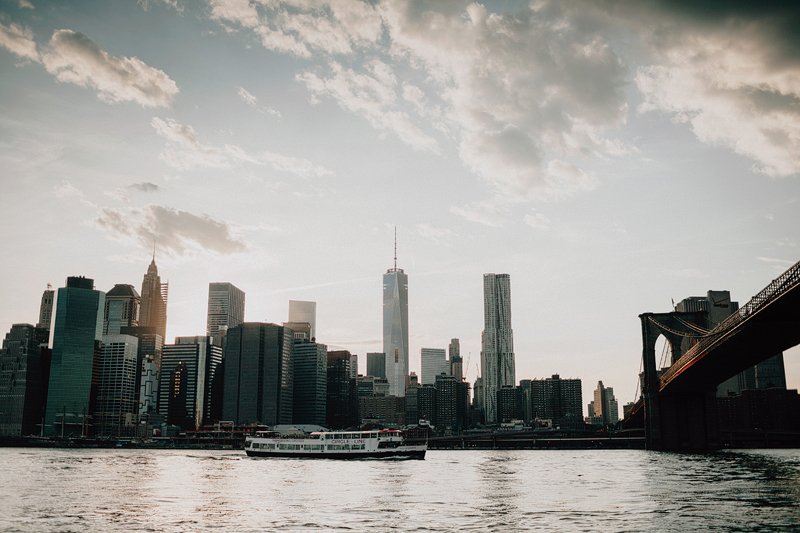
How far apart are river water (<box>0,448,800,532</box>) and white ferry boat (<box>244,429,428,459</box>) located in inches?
1520

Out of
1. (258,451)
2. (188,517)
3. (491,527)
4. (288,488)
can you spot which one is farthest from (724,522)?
(258,451)

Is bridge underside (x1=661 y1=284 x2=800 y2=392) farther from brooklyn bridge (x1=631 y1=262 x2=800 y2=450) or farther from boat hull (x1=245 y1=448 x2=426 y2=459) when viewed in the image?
boat hull (x1=245 y1=448 x2=426 y2=459)

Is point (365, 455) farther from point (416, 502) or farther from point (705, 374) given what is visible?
point (416, 502)

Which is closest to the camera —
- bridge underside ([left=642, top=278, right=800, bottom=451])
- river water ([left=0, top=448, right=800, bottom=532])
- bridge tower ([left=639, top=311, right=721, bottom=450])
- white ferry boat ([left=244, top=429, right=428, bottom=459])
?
river water ([left=0, top=448, right=800, bottom=532])

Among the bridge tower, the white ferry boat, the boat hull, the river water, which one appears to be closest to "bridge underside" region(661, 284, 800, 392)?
the bridge tower

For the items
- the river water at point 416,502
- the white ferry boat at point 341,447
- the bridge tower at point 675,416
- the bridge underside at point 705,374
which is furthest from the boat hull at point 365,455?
the river water at point 416,502

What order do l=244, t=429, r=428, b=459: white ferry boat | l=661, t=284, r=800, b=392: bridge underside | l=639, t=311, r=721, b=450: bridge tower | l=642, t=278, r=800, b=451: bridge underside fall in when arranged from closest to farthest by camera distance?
1. l=661, t=284, r=800, b=392: bridge underside
2. l=642, t=278, r=800, b=451: bridge underside
3. l=639, t=311, r=721, b=450: bridge tower
4. l=244, t=429, r=428, b=459: white ferry boat

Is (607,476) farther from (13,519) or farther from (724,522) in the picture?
(13,519)

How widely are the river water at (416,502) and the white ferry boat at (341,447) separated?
38.6 metres

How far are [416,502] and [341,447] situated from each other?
68.2m

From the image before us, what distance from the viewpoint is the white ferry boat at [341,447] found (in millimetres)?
111188

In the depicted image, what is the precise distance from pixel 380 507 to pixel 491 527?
1069 centimetres

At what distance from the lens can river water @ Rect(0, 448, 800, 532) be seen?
36.2 meters

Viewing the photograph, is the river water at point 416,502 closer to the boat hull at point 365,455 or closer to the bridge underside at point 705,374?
the bridge underside at point 705,374
